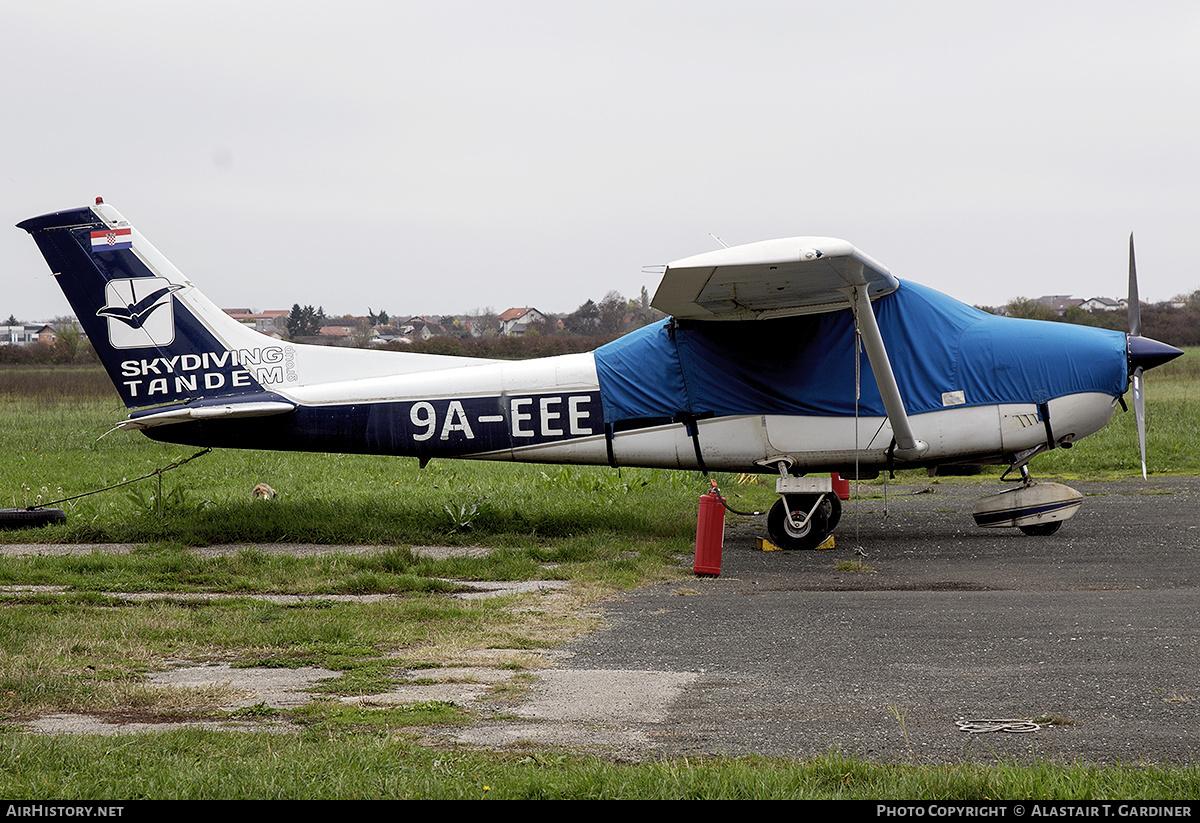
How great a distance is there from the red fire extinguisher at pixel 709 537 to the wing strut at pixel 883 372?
83.3 inches

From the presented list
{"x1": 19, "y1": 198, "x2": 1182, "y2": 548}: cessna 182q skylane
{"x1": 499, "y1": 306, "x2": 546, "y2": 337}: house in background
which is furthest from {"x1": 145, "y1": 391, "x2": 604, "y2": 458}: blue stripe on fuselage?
{"x1": 499, "y1": 306, "x2": 546, "y2": 337}: house in background

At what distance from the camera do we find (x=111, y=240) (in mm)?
11594

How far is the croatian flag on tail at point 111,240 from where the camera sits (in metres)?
11.6

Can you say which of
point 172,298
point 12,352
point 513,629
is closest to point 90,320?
point 172,298

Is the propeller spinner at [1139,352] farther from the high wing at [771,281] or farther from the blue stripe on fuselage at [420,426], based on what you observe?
the blue stripe on fuselage at [420,426]

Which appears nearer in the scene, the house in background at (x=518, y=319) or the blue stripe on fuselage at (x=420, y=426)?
the blue stripe on fuselage at (x=420, y=426)

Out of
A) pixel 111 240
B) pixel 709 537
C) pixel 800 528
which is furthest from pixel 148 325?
pixel 800 528

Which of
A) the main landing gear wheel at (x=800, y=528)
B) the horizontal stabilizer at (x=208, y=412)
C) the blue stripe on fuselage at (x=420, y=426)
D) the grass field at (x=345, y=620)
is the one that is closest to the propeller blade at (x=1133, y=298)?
the main landing gear wheel at (x=800, y=528)

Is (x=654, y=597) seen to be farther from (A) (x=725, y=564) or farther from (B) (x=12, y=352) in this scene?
(B) (x=12, y=352)

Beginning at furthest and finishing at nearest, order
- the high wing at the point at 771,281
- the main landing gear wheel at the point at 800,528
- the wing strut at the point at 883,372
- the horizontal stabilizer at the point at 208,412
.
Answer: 1. the horizontal stabilizer at the point at 208,412
2. the main landing gear wheel at the point at 800,528
3. the wing strut at the point at 883,372
4. the high wing at the point at 771,281

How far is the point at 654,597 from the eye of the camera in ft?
28.0

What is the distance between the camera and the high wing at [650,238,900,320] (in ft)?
28.9

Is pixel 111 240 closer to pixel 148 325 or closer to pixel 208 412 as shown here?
pixel 148 325

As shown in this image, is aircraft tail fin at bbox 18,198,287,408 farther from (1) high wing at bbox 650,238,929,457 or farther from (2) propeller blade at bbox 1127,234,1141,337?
(2) propeller blade at bbox 1127,234,1141,337
